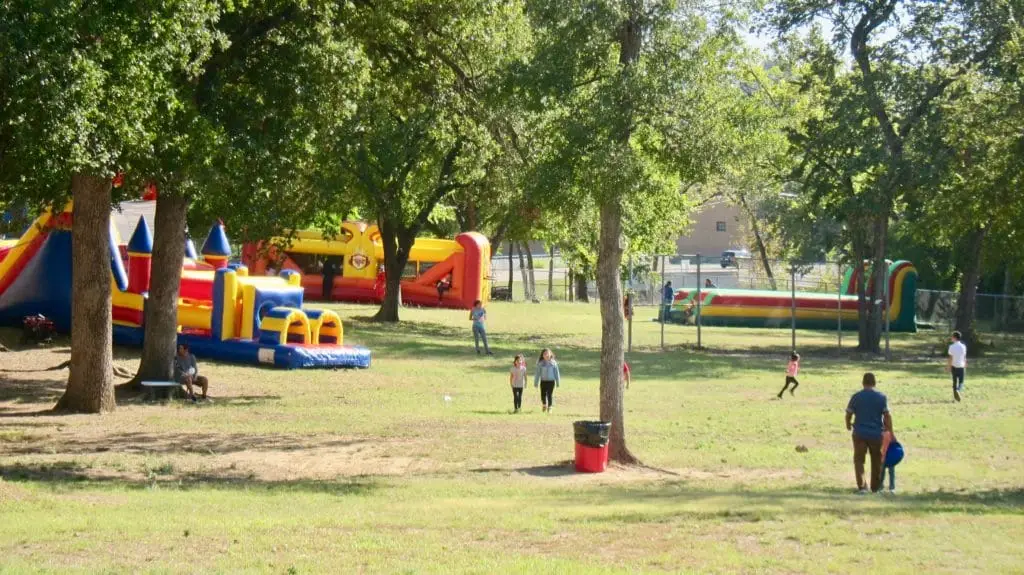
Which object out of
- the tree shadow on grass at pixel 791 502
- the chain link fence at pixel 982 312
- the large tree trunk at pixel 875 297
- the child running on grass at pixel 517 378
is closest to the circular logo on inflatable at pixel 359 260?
the large tree trunk at pixel 875 297

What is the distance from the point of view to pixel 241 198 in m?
21.7

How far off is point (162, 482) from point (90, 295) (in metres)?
5.87

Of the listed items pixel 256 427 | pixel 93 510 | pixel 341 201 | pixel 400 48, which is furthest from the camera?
pixel 341 201

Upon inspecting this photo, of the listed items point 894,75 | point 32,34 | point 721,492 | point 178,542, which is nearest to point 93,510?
point 178,542

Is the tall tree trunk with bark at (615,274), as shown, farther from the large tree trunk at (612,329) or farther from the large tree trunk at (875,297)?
the large tree trunk at (875,297)

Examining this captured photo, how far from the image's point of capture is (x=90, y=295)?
19.8 meters

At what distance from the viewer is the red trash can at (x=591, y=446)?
55.7 feet

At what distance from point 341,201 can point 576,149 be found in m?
22.3

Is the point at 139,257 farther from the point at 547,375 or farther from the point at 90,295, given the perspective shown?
the point at 547,375

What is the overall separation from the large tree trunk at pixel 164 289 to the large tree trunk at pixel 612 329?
28.7 ft

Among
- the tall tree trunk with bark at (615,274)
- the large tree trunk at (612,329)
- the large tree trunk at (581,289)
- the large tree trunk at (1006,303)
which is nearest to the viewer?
the tall tree trunk with bark at (615,274)

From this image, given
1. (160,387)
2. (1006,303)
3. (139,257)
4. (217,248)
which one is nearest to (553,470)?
(160,387)

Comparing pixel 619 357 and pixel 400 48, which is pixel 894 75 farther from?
pixel 619 357

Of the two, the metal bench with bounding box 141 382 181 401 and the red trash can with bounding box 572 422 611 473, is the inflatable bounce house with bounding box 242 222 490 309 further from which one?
the red trash can with bounding box 572 422 611 473
